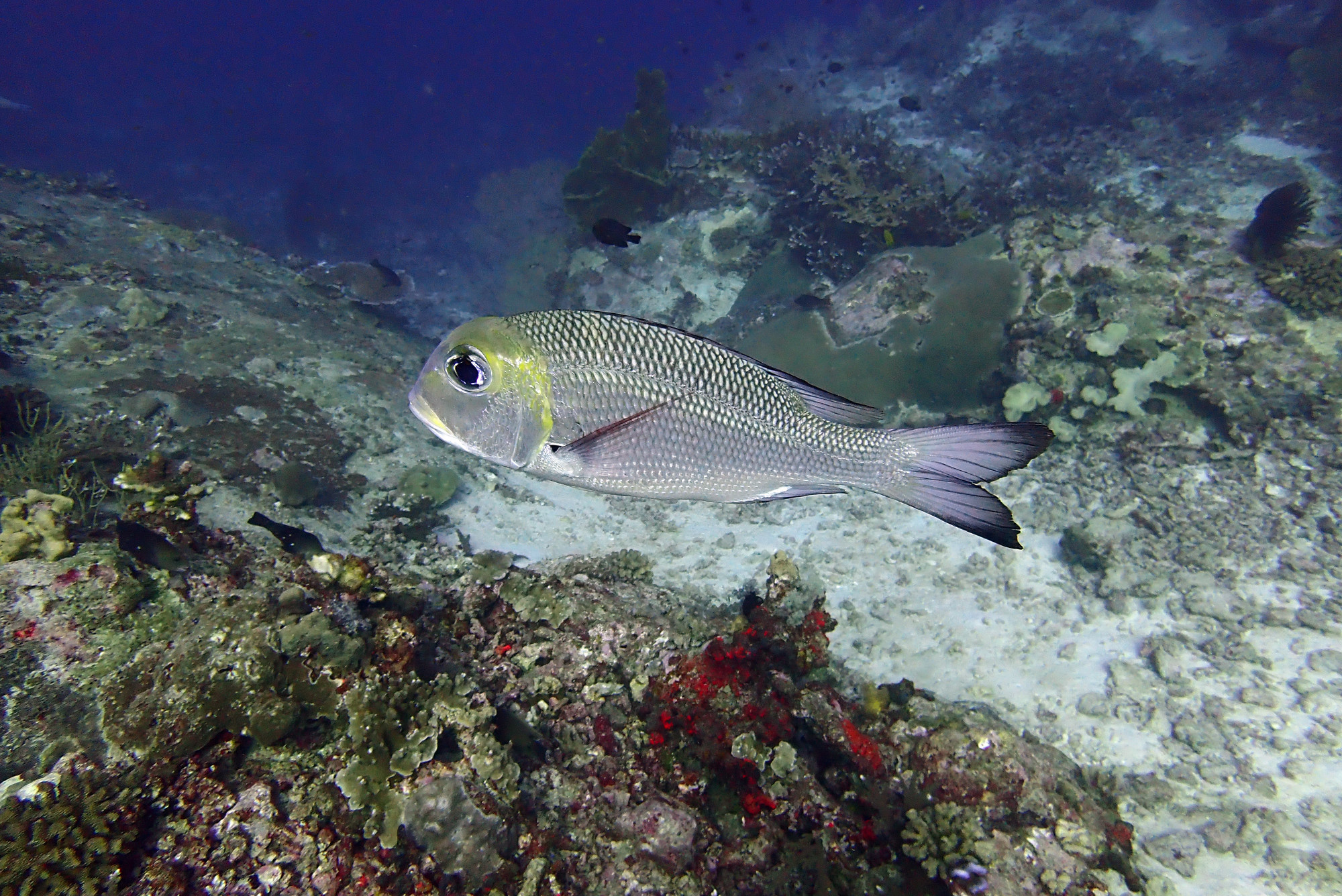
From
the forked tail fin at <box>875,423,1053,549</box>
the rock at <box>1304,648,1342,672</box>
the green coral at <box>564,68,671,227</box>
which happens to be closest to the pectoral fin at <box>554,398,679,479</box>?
the forked tail fin at <box>875,423,1053,549</box>

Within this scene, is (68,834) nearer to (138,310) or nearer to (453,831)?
(453,831)

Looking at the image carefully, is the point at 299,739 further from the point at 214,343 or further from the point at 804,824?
the point at 214,343

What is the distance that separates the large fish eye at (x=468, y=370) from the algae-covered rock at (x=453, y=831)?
5.83ft

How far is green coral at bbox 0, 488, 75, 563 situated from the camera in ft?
9.30

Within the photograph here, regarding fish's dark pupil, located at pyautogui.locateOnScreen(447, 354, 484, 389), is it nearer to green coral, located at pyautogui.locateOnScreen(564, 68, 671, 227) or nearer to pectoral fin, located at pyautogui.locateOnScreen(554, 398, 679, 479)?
pectoral fin, located at pyautogui.locateOnScreen(554, 398, 679, 479)

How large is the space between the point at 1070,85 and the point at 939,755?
2588cm

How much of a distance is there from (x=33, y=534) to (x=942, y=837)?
16.5 feet

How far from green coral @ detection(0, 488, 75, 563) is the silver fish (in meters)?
2.14

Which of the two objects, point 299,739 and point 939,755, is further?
point 939,755

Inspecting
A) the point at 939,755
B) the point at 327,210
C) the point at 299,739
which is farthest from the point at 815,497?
the point at 327,210

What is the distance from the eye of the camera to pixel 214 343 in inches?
310

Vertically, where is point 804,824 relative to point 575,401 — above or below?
below

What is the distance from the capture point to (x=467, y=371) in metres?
2.54

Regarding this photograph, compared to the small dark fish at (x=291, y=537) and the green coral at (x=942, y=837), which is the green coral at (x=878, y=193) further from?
the small dark fish at (x=291, y=537)
